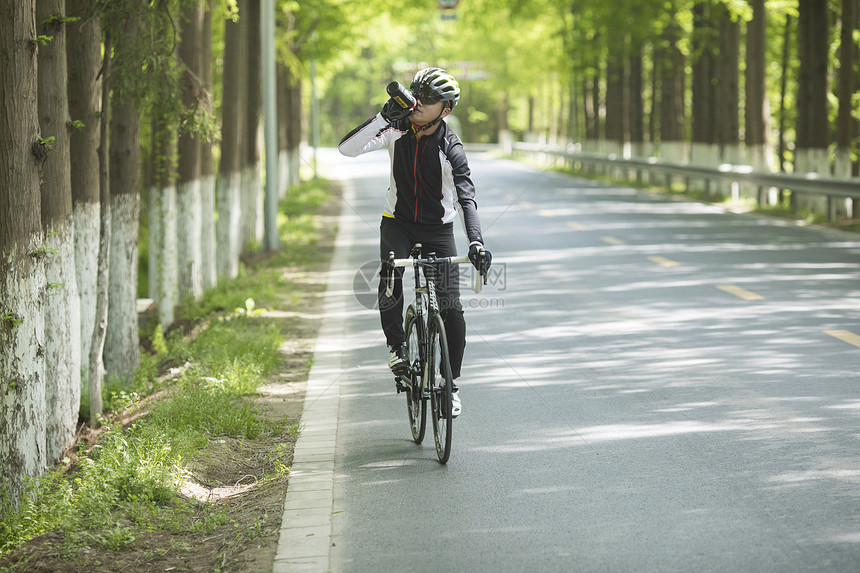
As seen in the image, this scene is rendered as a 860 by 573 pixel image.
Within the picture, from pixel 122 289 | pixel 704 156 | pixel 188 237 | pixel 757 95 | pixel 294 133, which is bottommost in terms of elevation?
pixel 122 289

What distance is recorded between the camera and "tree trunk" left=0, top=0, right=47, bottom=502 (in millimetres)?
7219

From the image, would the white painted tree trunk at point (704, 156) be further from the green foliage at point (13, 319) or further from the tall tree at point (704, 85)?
the green foliage at point (13, 319)

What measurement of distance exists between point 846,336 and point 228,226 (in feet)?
34.6

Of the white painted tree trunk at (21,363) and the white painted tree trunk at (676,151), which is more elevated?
the white painted tree trunk at (676,151)

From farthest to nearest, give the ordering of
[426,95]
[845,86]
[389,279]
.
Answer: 1. [845,86]
2. [389,279]
3. [426,95]

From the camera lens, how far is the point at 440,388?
21.9 feet

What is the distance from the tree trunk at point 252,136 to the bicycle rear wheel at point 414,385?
1407cm

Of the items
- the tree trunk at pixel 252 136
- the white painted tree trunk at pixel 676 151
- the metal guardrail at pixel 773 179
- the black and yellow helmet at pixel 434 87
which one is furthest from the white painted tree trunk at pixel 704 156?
the black and yellow helmet at pixel 434 87

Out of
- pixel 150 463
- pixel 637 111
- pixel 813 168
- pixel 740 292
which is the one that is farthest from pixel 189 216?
pixel 637 111

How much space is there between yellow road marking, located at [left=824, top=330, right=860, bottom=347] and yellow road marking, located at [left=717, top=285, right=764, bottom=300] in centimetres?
223

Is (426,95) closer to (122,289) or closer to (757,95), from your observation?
(122,289)

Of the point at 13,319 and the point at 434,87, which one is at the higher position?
the point at 434,87

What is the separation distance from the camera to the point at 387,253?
7082 mm

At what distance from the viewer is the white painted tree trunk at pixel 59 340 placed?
8.51 metres
